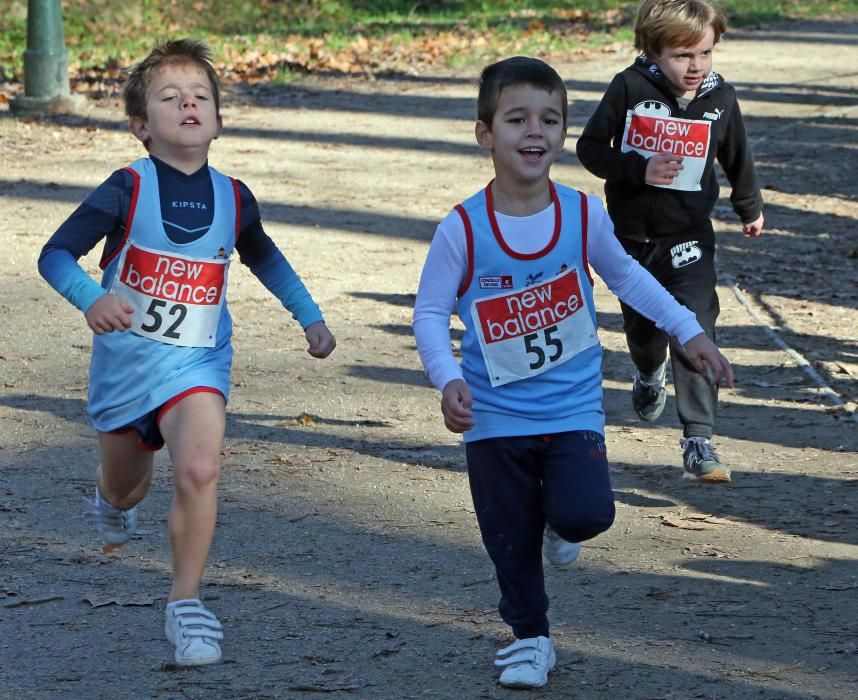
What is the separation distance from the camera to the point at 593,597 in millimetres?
4715

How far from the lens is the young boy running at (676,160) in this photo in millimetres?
5895

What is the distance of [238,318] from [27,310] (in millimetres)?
1127

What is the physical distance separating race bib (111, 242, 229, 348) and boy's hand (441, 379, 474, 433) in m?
0.86

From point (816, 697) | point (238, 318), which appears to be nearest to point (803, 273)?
point (238, 318)

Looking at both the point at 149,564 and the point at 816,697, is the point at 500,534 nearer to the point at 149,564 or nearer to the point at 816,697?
the point at 816,697

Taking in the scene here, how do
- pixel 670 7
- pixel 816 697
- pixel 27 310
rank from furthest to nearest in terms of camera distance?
pixel 27 310
pixel 670 7
pixel 816 697

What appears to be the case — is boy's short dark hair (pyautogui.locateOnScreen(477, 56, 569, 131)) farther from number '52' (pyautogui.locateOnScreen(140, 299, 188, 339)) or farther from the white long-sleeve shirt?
number '52' (pyautogui.locateOnScreen(140, 299, 188, 339))

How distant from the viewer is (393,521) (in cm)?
543

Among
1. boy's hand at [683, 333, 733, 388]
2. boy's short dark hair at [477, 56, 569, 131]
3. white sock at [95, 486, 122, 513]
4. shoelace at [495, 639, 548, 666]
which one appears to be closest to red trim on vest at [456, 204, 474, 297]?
boy's short dark hair at [477, 56, 569, 131]

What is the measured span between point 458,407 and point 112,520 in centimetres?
146

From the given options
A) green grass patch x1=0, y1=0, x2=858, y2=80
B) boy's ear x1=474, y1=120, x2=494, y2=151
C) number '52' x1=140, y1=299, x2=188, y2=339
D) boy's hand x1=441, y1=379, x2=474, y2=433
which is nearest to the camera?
boy's hand x1=441, y1=379, x2=474, y2=433

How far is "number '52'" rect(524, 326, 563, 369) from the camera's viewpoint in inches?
161

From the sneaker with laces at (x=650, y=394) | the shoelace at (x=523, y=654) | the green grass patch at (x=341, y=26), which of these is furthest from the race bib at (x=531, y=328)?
the green grass patch at (x=341, y=26)

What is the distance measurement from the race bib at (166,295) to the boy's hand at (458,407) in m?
0.86
